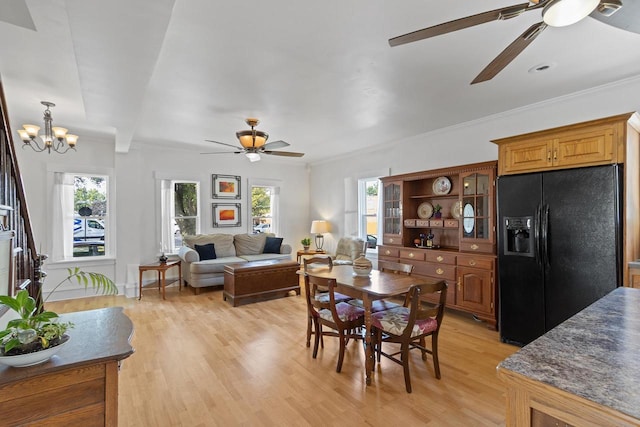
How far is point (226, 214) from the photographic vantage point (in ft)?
21.9

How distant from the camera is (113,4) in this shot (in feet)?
5.16

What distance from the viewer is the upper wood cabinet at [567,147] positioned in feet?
8.75

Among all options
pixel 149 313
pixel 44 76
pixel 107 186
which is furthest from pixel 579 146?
pixel 107 186

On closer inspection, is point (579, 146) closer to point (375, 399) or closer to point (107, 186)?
point (375, 399)

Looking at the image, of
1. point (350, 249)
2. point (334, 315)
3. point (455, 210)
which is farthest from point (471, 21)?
point (350, 249)

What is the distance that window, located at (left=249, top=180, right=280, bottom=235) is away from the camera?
7.13m

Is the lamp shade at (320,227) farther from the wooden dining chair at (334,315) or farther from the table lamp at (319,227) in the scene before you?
the wooden dining chair at (334,315)

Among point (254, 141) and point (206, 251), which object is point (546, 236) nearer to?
point (254, 141)

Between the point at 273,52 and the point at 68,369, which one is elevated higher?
the point at 273,52


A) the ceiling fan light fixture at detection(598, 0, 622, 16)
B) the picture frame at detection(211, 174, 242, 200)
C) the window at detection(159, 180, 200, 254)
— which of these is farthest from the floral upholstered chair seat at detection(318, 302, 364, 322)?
the picture frame at detection(211, 174, 242, 200)

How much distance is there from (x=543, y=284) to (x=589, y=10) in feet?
8.21

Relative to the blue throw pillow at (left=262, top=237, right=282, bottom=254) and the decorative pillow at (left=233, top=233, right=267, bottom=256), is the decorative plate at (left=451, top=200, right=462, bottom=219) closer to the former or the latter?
the blue throw pillow at (left=262, top=237, right=282, bottom=254)

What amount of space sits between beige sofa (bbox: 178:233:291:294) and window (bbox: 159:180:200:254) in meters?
0.28

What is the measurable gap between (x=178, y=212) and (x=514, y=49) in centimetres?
595
